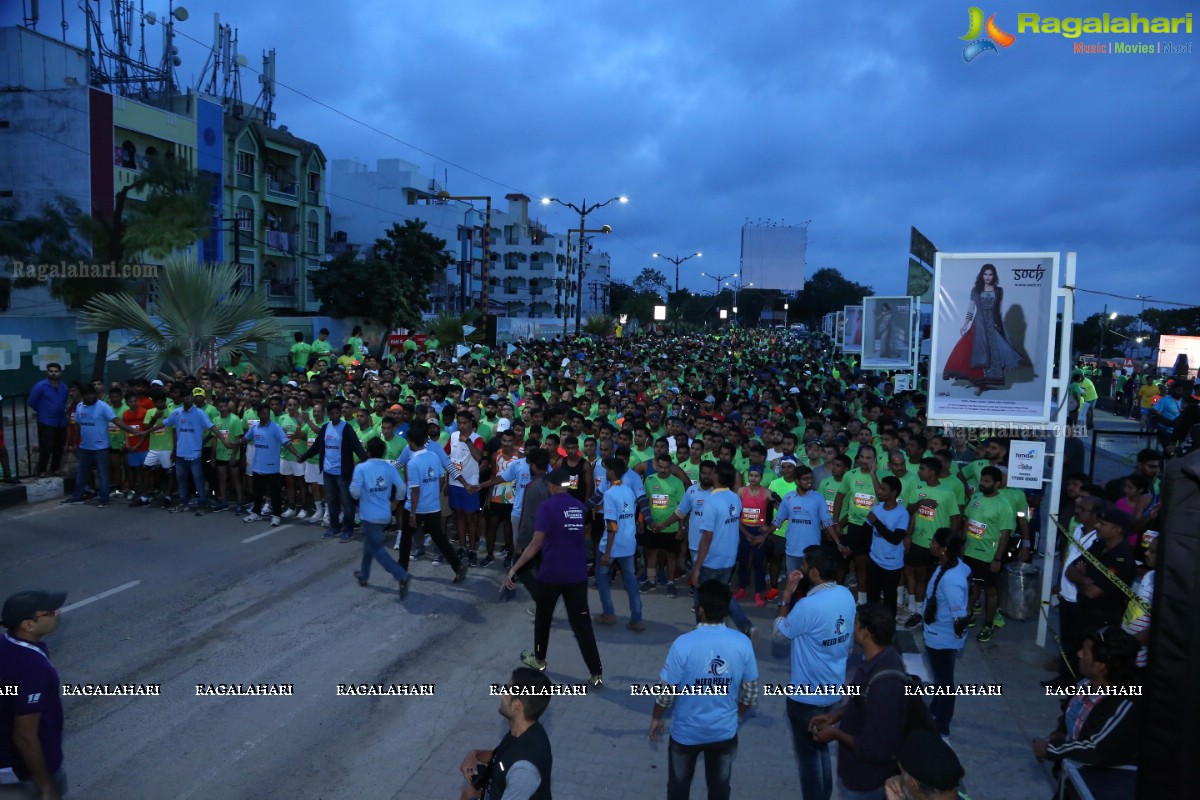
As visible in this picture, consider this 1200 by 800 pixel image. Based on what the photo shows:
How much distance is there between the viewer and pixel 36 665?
3.68 metres

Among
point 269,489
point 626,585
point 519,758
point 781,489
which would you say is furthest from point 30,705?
point 269,489

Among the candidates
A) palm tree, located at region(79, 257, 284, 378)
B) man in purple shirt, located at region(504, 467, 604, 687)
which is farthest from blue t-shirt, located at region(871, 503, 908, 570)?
palm tree, located at region(79, 257, 284, 378)

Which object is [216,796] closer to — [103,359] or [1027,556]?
[1027,556]

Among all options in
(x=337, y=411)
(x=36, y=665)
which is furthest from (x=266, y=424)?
(x=36, y=665)

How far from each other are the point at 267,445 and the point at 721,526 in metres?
6.83

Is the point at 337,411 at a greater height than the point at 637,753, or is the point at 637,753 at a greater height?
the point at 337,411

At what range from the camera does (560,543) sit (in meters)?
6.55

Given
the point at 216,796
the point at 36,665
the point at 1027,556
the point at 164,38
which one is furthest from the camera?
the point at 164,38

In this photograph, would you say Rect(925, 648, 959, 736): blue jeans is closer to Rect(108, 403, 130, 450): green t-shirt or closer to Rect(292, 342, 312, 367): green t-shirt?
Rect(108, 403, 130, 450): green t-shirt

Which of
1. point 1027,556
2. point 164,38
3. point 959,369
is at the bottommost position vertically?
point 1027,556

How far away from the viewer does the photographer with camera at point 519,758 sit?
3355mm

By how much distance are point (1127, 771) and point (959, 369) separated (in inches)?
195

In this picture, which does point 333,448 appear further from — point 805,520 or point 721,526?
point 805,520

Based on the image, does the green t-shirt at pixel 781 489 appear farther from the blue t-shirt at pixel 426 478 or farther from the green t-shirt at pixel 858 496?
the blue t-shirt at pixel 426 478
